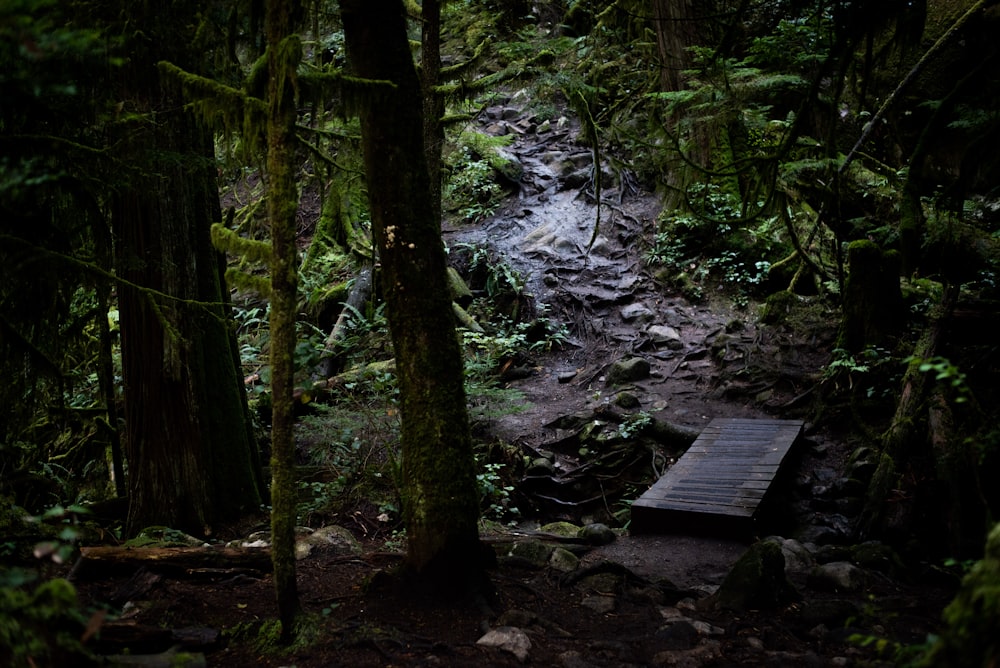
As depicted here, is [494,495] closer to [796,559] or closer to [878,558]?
[796,559]

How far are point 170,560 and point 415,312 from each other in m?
2.77

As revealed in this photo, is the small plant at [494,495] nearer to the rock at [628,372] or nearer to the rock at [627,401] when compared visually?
the rock at [627,401]

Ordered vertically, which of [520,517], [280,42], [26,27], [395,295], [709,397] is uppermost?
[280,42]

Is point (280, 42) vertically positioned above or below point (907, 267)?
above

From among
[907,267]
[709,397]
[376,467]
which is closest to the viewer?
[907,267]

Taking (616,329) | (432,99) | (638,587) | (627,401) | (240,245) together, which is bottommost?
(638,587)

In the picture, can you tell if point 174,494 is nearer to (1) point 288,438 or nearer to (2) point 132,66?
(1) point 288,438

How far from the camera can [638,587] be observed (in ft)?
18.8

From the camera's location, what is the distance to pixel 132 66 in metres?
6.39

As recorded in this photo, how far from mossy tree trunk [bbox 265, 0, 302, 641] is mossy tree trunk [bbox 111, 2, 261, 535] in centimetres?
277

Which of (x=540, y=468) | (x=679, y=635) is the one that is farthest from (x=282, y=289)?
(x=540, y=468)

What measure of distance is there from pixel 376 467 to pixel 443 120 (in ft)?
16.2

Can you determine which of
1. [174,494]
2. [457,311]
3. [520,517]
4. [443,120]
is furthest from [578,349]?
[174,494]

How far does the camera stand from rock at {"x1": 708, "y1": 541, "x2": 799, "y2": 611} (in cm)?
521
